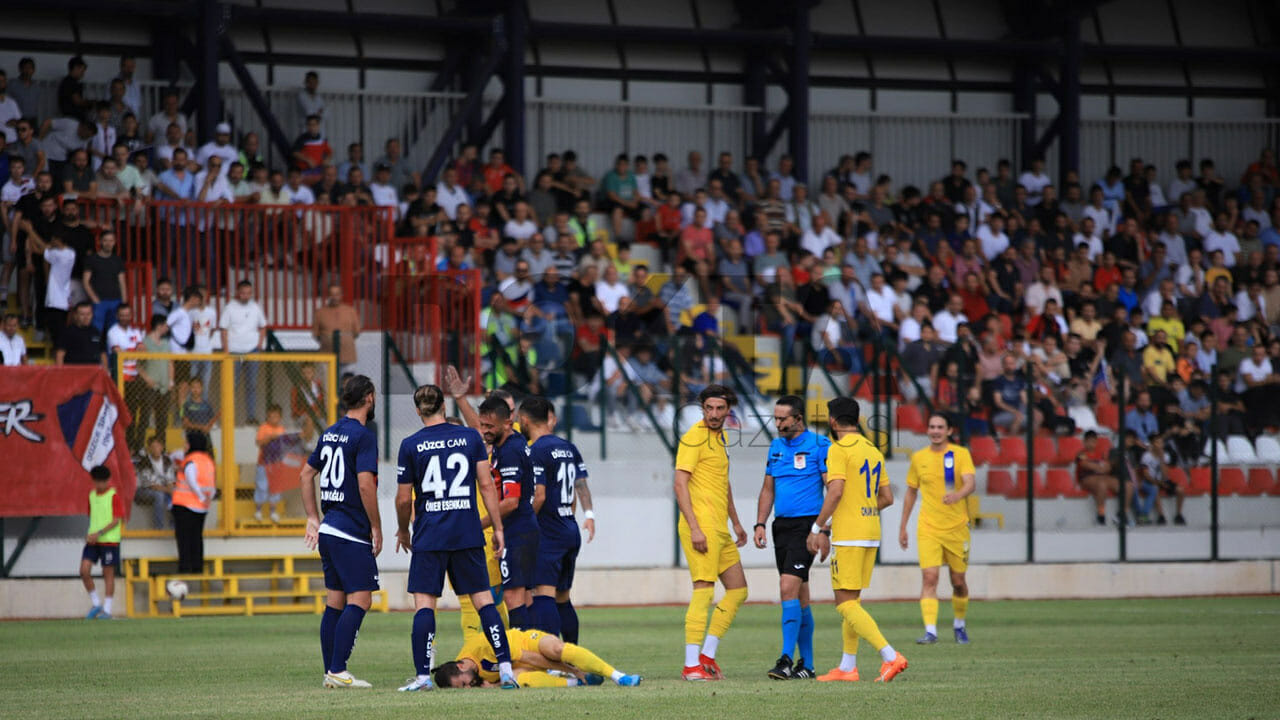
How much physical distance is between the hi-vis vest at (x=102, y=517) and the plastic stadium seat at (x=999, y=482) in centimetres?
1120

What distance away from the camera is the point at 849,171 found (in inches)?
1118

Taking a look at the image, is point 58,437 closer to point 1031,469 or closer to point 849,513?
point 849,513

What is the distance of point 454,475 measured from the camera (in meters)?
10.4

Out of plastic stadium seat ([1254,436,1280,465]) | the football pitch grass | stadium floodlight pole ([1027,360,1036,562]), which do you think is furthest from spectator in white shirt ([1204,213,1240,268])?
the football pitch grass

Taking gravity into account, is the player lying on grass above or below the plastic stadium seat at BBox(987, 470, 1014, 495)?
below

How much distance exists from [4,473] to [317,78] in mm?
9412

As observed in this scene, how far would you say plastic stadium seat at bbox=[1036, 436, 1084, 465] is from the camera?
70.8 ft

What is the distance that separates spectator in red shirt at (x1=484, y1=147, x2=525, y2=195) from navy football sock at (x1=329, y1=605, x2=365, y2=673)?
49.3ft

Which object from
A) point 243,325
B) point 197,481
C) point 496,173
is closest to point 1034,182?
point 496,173

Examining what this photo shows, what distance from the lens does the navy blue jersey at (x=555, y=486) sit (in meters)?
11.4

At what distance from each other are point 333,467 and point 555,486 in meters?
1.79

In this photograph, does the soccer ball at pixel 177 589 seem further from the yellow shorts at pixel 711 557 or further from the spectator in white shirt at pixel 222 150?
the yellow shorts at pixel 711 557

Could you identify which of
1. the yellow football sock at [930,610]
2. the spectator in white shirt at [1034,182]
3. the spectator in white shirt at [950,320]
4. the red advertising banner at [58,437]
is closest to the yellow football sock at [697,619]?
the yellow football sock at [930,610]

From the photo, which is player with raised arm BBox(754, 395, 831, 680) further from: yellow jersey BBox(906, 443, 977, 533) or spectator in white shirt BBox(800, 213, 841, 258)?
spectator in white shirt BBox(800, 213, 841, 258)
